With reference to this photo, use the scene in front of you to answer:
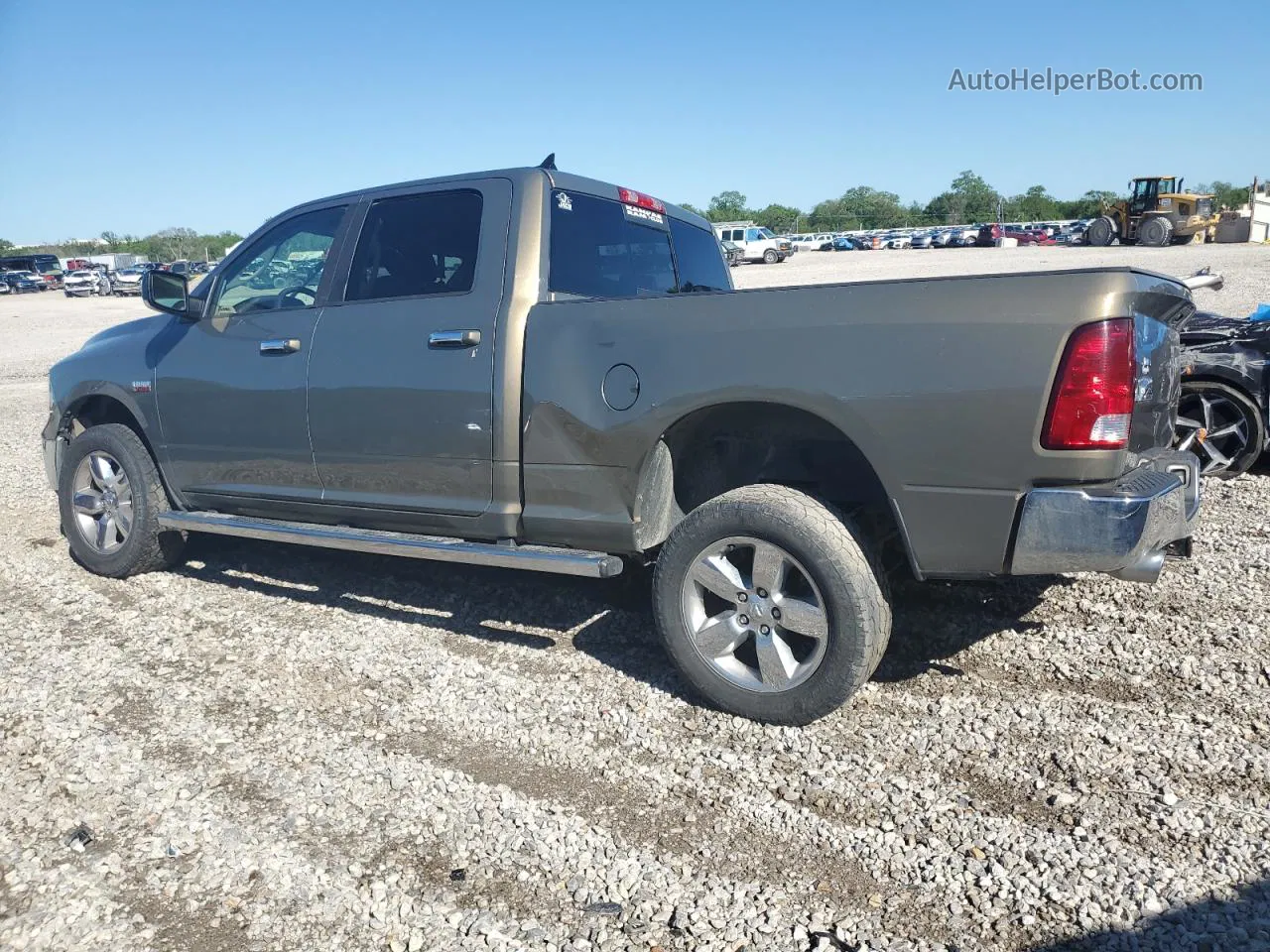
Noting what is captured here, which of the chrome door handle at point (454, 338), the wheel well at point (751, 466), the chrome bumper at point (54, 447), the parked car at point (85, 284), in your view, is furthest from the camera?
the parked car at point (85, 284)

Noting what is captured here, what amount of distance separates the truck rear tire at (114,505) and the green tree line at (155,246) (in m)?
95.7

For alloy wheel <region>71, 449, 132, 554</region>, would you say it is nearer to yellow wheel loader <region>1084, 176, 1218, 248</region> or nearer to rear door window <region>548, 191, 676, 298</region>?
rear door window <region>548, 191, 676, 298</region>

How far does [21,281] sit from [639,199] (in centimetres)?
6102

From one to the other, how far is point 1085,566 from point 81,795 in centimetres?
327

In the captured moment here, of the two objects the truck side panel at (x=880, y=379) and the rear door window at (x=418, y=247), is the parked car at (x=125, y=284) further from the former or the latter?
the truck side panel at (x=880, y=379)

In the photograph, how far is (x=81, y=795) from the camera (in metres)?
3.12

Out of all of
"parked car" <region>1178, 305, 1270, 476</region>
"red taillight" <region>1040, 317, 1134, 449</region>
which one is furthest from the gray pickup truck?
"parked car" <region>1178, 305, 1270, 476</region>

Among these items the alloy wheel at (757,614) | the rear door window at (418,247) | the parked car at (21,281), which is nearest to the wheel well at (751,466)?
the alloy wheel at (757,614)

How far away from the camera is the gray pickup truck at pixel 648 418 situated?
2896 mm

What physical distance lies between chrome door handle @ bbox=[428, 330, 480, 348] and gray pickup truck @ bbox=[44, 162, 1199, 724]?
0.04 feet

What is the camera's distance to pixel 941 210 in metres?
89.1

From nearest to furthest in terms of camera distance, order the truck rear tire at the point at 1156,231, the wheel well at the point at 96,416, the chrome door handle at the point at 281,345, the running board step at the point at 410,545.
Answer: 1. the running board step at the point at 410,545
2. the chrome door handle at the point at 281,345
3. the wheel well at the point at 96,416
4. the truck rear tire at the point at 1156,231

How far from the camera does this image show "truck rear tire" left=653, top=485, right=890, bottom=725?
321 centimetres

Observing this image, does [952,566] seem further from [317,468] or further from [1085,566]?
[317,468]
